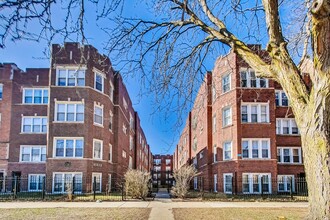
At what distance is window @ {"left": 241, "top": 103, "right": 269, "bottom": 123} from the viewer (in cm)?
2581

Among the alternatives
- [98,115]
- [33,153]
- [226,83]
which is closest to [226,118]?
[226,83]

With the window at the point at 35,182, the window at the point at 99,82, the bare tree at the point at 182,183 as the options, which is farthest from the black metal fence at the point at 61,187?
the window at the point at 99,82

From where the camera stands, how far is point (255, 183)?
24844mm

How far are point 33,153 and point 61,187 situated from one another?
681 cm

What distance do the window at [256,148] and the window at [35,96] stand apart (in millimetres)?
17972

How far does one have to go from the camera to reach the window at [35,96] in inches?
1191

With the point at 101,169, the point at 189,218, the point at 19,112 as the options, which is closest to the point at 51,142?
the point at 101,169

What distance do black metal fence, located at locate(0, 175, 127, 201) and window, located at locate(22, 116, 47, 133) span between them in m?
4.18

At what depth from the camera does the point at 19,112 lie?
2992 centimetres

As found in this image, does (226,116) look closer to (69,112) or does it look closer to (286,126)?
(286,126)

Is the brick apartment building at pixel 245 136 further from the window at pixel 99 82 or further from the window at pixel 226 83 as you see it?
the window at pixel 99 82

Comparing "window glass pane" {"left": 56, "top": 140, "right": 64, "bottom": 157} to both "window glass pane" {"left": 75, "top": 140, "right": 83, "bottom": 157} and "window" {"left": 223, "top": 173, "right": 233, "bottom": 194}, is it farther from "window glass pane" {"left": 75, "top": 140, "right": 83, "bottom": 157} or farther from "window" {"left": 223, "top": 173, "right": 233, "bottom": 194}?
"window" {"left": 223, "top": 173, "right": 233, "bottom": 194}

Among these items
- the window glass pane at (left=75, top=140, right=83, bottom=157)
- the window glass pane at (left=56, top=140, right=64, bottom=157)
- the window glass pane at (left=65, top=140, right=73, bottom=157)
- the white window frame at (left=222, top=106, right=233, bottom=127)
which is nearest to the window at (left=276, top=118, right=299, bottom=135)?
the white window frame at (left=222, top=106, right=233, bottom=127)

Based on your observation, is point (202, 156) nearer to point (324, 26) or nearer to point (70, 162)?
point (70, 162)
